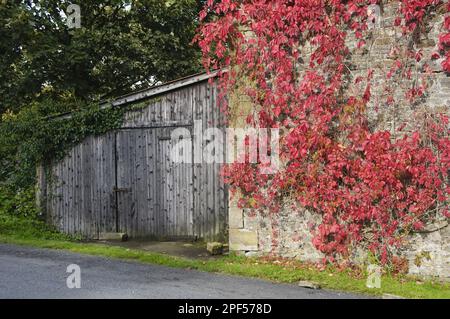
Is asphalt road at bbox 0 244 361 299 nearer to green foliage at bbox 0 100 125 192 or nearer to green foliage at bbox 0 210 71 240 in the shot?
green foliage at bbox 0 210 71 240

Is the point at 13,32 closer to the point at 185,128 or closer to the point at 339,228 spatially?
the point at 185,128

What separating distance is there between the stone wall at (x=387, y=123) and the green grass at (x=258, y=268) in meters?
0.28

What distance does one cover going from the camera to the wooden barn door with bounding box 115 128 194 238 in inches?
400

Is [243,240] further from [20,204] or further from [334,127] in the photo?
[20,204]

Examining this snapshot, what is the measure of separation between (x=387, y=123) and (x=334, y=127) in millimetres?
829

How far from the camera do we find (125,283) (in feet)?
21.7

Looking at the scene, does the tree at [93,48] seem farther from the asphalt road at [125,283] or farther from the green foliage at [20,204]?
the asphalt road at [125,283]

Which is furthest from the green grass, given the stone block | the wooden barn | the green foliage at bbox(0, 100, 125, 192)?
the green foliage at bbox(0, 100, 125, 192)

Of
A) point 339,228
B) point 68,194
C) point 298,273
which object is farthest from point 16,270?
point 339,228

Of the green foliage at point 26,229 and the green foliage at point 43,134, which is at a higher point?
the green foliage at point 43,134

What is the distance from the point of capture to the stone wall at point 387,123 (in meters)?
6.79

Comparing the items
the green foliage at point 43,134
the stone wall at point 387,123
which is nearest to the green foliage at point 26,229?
the green foliage at point 43,134

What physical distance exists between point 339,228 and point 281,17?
11.9 ft

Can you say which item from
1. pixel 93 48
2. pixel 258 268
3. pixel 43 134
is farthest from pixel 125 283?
pixel 93 48
